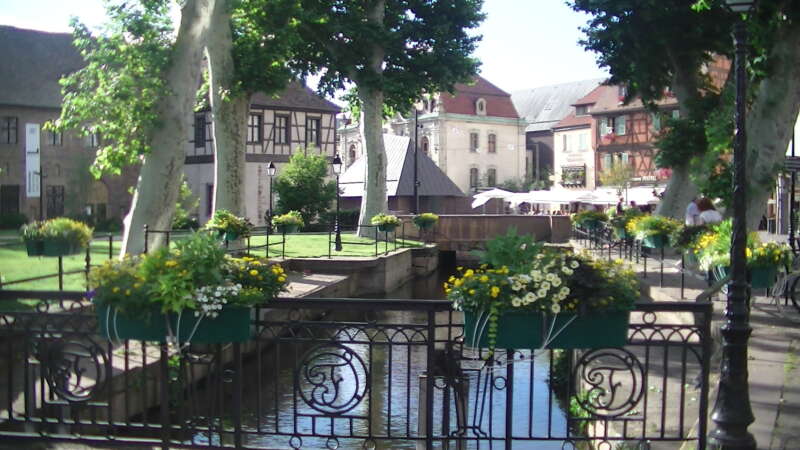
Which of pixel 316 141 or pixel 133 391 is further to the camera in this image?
pixel 316 141

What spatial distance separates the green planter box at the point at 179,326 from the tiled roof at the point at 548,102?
76390mm

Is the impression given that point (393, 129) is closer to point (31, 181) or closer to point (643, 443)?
point (31, 181)

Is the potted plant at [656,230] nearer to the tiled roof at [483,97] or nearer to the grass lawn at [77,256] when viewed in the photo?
the grass lawn at [77,256]

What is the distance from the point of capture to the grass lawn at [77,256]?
14.2 metres

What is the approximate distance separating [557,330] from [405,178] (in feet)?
151

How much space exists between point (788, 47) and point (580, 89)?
226ft

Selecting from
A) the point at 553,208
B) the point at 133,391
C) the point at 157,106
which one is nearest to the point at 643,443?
the point at 133,391

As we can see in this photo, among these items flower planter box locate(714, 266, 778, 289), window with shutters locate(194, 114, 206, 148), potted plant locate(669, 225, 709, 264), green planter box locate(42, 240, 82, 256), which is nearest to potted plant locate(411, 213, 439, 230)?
window with shutters locate(194, 114, 206, 148)

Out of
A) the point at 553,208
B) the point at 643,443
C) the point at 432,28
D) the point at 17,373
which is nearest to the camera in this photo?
the point at 643,443

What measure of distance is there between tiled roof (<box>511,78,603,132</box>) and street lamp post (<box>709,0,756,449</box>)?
74974mm

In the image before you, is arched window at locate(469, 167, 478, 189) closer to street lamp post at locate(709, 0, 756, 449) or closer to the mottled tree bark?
the mottled tree bark

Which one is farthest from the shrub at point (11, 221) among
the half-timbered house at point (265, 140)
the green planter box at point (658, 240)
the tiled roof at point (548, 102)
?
the tiled roof at point (548, 102)

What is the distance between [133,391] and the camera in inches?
405

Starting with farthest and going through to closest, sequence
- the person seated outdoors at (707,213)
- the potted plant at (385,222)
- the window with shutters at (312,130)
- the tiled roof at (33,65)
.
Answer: the window with shutters at (312,130) → the tiled roof at (33,65) → the potted plant at (385,222) → the person seated outdoors at (707,213)
